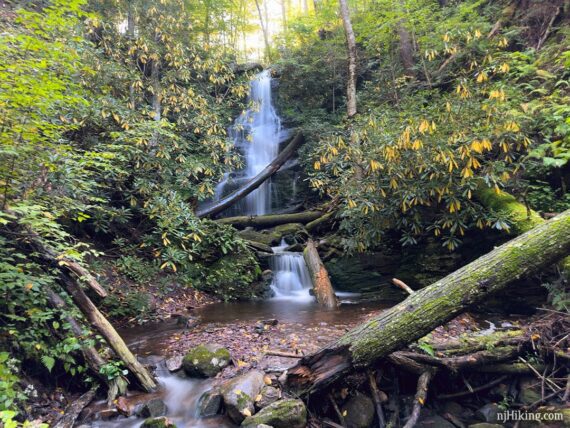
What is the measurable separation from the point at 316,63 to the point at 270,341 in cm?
1104

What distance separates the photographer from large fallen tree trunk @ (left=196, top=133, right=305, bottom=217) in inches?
444

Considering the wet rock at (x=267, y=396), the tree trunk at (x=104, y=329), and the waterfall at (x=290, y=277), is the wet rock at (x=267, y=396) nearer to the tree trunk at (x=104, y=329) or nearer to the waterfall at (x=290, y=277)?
the tree trunk at (x=104, y=329)

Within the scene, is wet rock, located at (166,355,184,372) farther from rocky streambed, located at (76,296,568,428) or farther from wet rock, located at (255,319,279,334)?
wet rock, located at (255,319,279,334)

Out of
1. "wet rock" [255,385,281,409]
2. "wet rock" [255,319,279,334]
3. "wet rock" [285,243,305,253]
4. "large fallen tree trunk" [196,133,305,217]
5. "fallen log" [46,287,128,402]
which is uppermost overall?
"large fallen tree trunk" [196,133,305,217]

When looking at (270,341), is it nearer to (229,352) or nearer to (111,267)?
(229,352)

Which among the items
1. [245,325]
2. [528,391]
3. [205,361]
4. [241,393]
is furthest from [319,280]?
[528,391]

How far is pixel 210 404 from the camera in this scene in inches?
147

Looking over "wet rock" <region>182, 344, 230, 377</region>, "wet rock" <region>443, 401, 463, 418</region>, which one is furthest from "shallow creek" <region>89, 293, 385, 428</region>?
"wet rock" <region>443, 401, 463, 418</region>

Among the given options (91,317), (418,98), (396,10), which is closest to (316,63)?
(396,10)

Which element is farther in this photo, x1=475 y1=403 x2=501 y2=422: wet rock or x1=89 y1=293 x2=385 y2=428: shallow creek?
x1=89 y1=293 x2=385 y2=428: shallow creek

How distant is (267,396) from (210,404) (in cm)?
66

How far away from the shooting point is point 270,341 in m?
5.18

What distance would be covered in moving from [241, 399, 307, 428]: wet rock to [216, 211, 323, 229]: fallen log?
7.95 meters

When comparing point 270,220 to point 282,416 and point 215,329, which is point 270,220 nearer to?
point 215,329
